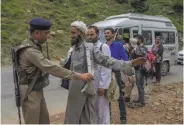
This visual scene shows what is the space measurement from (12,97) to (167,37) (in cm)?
762

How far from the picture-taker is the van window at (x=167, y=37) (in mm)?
12250

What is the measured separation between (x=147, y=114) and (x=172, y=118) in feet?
1.67

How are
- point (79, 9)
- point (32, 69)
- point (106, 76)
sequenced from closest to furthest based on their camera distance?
point (32, 69), point (106, 76), point (79, 9)

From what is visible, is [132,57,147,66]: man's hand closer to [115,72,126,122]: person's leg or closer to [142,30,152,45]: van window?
[115,72,126,122]: person's leg

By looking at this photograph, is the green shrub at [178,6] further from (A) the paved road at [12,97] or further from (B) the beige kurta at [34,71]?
(B) the beige kurta at [34,71]

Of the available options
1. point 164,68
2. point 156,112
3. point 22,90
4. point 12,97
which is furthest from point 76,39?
point 164,68

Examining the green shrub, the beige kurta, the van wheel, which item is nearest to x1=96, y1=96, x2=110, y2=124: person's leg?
the beige kurta

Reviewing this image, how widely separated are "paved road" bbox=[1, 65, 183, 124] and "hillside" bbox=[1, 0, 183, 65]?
12.5ft

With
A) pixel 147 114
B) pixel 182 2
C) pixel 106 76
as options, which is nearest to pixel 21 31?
pixel 147 114

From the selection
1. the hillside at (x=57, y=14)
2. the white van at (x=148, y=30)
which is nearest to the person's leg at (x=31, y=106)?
the white van at (x=148, y=30)

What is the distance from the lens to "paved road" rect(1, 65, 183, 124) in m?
6.00

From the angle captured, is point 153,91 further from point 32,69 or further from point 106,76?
point 32,69

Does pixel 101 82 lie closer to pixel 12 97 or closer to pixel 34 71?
pixel 34 71

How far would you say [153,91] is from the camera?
327 inches
